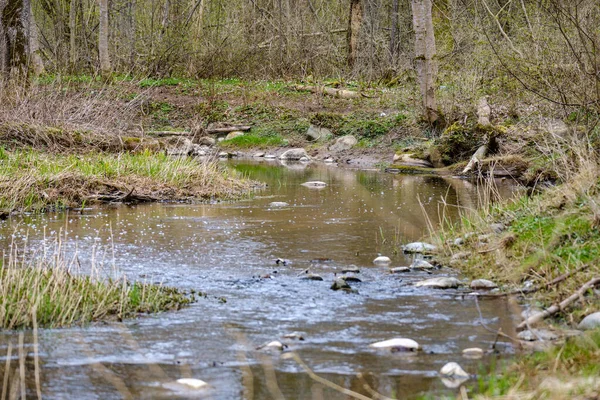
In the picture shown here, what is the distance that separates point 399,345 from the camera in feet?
16.4

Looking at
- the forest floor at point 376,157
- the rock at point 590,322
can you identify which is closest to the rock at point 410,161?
the forest floor at point 376,157

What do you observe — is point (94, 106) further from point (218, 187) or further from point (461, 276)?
point (461, 276)

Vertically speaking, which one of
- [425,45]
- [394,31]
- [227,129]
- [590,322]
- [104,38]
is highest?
[394,31]

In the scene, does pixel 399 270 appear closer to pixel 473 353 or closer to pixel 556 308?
pixel 556 308

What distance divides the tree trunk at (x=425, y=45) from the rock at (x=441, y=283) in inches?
486

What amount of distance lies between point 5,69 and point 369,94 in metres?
11.0

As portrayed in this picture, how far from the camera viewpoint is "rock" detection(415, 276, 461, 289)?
6752 millimetres

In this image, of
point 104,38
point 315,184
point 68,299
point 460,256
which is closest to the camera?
point 68,299

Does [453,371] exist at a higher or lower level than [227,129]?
lower

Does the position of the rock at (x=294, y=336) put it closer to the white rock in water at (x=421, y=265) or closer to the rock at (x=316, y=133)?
the white rock in water at (x=421, y=265)

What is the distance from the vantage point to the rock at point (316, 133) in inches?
893

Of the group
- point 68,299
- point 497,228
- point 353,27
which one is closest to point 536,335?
point 68,299

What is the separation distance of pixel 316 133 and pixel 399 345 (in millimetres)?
18048

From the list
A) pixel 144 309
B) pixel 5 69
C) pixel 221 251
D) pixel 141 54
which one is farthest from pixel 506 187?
pixel 141 54
